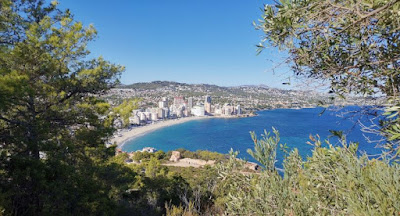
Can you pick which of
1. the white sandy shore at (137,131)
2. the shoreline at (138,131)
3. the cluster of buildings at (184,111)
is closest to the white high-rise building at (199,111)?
the cluster of buildings at (184,111)

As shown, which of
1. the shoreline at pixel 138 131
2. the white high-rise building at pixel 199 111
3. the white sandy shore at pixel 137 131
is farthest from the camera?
the white high-rise building at pixel 199 111

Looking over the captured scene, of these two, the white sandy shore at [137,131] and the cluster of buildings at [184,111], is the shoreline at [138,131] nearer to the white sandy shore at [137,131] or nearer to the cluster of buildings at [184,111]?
the white sandy shore at [137,131]

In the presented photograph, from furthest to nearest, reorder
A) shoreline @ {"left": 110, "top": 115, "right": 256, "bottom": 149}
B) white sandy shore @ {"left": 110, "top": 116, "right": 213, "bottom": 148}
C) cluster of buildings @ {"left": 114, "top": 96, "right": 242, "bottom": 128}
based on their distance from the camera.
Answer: cluster of buildings @ {"left": 114, "top": 96, "right": 242, "bottom": 128}
white sandy shore @ {"left": 110, "top": 116, "right": 213, "bottom": 148}
shoreline @ {"left": 110, "top": 115, "right": 256, "bottom": 149}

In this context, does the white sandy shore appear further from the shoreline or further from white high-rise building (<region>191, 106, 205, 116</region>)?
white high-rise building (<region>191, 106, 205, 116</region>)

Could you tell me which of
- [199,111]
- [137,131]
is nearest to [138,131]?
[137,131]

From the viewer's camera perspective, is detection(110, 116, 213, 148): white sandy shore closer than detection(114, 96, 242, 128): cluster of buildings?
Yes

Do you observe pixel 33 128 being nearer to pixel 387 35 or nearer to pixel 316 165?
pixel 316 165

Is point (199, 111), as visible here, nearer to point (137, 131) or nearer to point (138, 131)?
point (138, 131)

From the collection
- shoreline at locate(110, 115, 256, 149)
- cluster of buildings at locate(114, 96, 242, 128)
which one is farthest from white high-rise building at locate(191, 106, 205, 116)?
shoreline at locate(110, 115, 256, 149)

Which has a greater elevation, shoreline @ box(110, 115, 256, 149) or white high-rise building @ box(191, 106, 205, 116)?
white high-rise building @ box(191, 106, 205, 116)

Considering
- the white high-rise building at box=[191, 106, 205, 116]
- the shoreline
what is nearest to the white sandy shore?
the shoreline

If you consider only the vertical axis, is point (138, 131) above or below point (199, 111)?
below

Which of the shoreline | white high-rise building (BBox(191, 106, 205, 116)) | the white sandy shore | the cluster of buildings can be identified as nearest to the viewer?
the shoreline

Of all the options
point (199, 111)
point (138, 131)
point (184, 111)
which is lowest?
point (138, 131)
